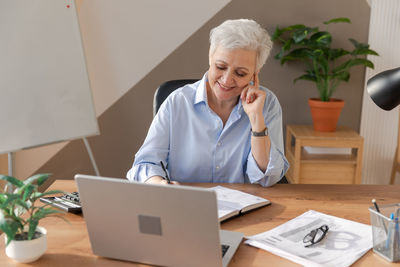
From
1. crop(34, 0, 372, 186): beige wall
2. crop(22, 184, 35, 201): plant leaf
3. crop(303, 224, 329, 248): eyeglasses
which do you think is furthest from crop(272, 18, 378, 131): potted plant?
crop(22, 184, 35, 201): plant leaf

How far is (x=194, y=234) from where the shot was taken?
101 cm

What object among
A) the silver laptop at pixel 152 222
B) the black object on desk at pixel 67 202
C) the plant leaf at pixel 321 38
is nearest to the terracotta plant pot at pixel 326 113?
the plant leaf at pixel 321 38

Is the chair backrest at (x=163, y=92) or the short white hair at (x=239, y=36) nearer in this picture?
the short white hair at (x=239, y=36)

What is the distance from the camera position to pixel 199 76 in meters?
3.40

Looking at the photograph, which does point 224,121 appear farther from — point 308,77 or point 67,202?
point 308,77

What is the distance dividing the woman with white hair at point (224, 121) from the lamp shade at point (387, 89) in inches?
23.9

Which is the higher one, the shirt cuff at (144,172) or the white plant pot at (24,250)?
the white plant pot at (24,250)

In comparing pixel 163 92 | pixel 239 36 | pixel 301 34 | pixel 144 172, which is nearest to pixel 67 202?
pixel 144 172

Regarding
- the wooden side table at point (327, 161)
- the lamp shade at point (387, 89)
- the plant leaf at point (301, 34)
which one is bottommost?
the wooden side table at point (327, 161)

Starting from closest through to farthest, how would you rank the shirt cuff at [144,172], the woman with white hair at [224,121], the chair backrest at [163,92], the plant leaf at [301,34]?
1. the shirt cuff at [144,172]
2. the woman with white hair at [224,121]
3. the chair backrest at [163,92]
4. the plant leaf at [301,34]

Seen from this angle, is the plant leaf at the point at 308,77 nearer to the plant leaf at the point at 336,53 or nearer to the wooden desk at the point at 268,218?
the plant leaf at the point at 336,53

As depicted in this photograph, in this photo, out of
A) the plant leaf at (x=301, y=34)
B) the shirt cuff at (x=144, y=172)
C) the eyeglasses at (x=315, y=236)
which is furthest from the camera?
the plant leaf at (x=301, y=34)

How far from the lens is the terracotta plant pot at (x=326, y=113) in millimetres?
3096

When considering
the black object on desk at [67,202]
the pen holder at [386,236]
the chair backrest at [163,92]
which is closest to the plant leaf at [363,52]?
the chair backrest at [163,92]
